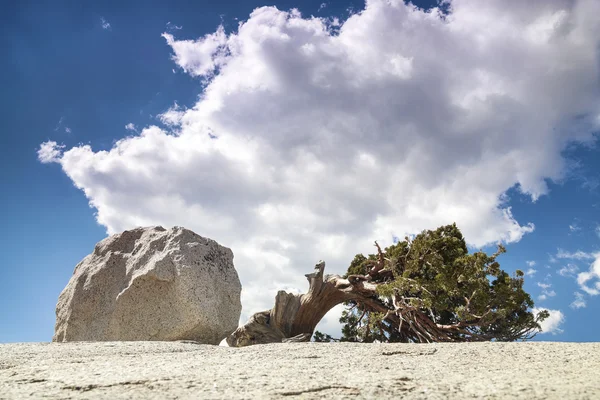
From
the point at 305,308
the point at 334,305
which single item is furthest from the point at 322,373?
the point at 334,305

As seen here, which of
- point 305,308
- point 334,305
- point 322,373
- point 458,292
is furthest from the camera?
point 334,305

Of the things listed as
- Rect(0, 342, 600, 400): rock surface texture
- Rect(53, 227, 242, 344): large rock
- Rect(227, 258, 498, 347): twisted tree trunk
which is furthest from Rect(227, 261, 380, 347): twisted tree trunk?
Rect(0, 342, 600, 400): rock surface texture

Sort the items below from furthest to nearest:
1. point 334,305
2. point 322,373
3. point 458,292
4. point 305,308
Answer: point 334,305
point 305,308
point 458,292
point 322,373

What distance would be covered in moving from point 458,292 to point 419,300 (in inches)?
37.4

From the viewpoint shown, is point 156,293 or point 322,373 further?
point 156,293

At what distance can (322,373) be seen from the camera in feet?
17.7

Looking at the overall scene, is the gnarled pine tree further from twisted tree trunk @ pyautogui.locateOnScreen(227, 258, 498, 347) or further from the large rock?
the large rock

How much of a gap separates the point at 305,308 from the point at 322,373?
8.80m

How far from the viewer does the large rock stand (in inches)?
465

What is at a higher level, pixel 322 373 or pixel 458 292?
pixel 458 292

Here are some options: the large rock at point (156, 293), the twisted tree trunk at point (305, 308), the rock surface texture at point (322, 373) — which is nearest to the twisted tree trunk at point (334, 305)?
the twisted tree trunk at point (305, 308)

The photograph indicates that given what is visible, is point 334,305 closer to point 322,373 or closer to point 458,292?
point 458,292

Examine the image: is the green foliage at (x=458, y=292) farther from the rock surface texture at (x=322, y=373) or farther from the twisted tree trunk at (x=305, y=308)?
the rock surface texture at (x=322, y=373)

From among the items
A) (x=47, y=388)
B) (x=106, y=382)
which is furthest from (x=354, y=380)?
(x=47, y=388)
